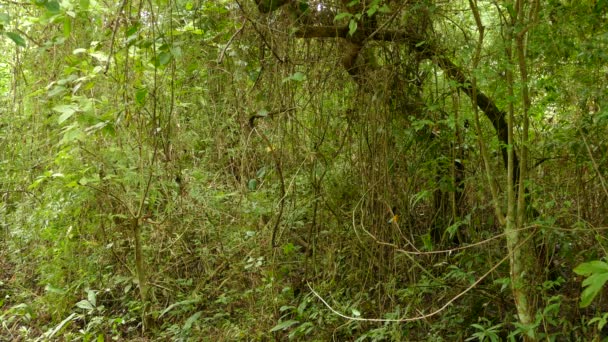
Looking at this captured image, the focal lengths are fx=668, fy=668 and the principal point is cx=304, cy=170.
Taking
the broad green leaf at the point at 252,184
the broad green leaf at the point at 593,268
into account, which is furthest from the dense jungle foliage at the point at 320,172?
the broad green leaf at the point at 593,268

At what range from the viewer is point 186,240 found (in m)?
4.68

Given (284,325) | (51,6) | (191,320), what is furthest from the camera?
(191,320)

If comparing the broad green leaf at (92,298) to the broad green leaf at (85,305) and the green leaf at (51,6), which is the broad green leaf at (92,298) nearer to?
the broad green leaf at (85,305)

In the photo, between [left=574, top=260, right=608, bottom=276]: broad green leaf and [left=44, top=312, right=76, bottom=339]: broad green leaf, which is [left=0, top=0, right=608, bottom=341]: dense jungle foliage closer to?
[left=44, top=312, right=76, bottom=339]: broad green leaf

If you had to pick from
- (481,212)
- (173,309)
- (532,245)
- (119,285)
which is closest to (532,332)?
(532,245)

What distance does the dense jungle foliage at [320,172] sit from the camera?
124 inches

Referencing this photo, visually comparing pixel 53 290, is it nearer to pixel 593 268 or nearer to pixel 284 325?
pixel 284 325

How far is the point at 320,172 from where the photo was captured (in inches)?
161

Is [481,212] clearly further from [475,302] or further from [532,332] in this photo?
[532,332]

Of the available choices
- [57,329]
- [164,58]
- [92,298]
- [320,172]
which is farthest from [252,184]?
[57,329]

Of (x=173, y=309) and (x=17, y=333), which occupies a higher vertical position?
(x=173, y=309)

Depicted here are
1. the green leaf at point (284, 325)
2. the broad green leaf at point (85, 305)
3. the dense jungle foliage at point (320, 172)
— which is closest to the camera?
the dense jungle foliage at point (320, 172)

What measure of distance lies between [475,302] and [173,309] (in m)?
1.96

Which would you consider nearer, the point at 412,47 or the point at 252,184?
the point at 412,47
